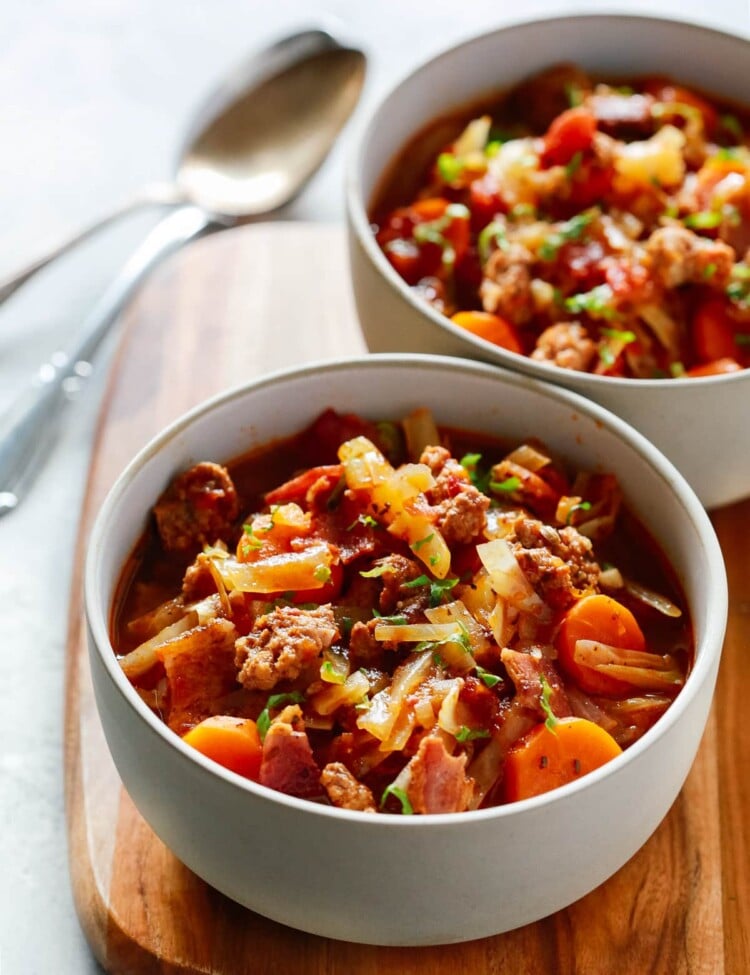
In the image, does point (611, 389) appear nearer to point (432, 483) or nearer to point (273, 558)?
point (432, 483)

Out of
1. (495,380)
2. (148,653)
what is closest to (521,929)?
(148,653)

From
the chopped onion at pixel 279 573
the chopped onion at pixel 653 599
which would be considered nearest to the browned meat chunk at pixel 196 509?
the chopped onion at pixel 279 573

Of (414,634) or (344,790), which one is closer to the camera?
(344,790)

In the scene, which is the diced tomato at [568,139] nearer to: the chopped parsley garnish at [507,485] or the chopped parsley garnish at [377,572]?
the chopped parsley garnish at [507,485]

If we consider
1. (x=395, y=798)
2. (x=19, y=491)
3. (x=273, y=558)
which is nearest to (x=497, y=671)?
(x=395, y=798)

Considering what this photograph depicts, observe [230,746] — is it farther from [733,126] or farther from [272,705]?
[733,126]

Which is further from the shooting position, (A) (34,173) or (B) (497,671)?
(A) (34,173)
